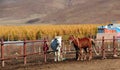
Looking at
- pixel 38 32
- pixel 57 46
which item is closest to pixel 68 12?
pixel 38 32

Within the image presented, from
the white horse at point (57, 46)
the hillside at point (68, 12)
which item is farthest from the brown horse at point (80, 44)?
the hillside at point (68, 12)

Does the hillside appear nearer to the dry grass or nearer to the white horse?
the dry grass

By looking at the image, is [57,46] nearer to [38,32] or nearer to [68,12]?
[38,32]

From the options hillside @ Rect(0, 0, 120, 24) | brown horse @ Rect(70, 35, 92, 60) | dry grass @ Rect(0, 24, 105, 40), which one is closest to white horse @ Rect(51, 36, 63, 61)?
brown horse @ Rect(70, 35, 92, 60)

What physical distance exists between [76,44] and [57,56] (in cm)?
130

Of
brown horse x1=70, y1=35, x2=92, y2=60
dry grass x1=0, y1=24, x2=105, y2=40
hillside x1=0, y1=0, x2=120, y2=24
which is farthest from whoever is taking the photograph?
hillside x1=0, y1=0, x2=120, y2=24

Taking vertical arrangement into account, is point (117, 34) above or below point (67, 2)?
below

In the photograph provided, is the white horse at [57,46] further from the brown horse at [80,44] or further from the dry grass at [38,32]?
the dry grass at [38,32]

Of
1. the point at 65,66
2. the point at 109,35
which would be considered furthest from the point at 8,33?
the point at 65,66

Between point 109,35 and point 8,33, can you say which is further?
point 8,33

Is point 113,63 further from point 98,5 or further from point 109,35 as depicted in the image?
point 98,5

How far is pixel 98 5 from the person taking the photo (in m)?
135

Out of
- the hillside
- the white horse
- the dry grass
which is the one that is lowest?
the white horse

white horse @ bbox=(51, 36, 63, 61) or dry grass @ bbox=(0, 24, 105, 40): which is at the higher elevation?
dry grass @ bbox=(0, 24, 105, 40)
